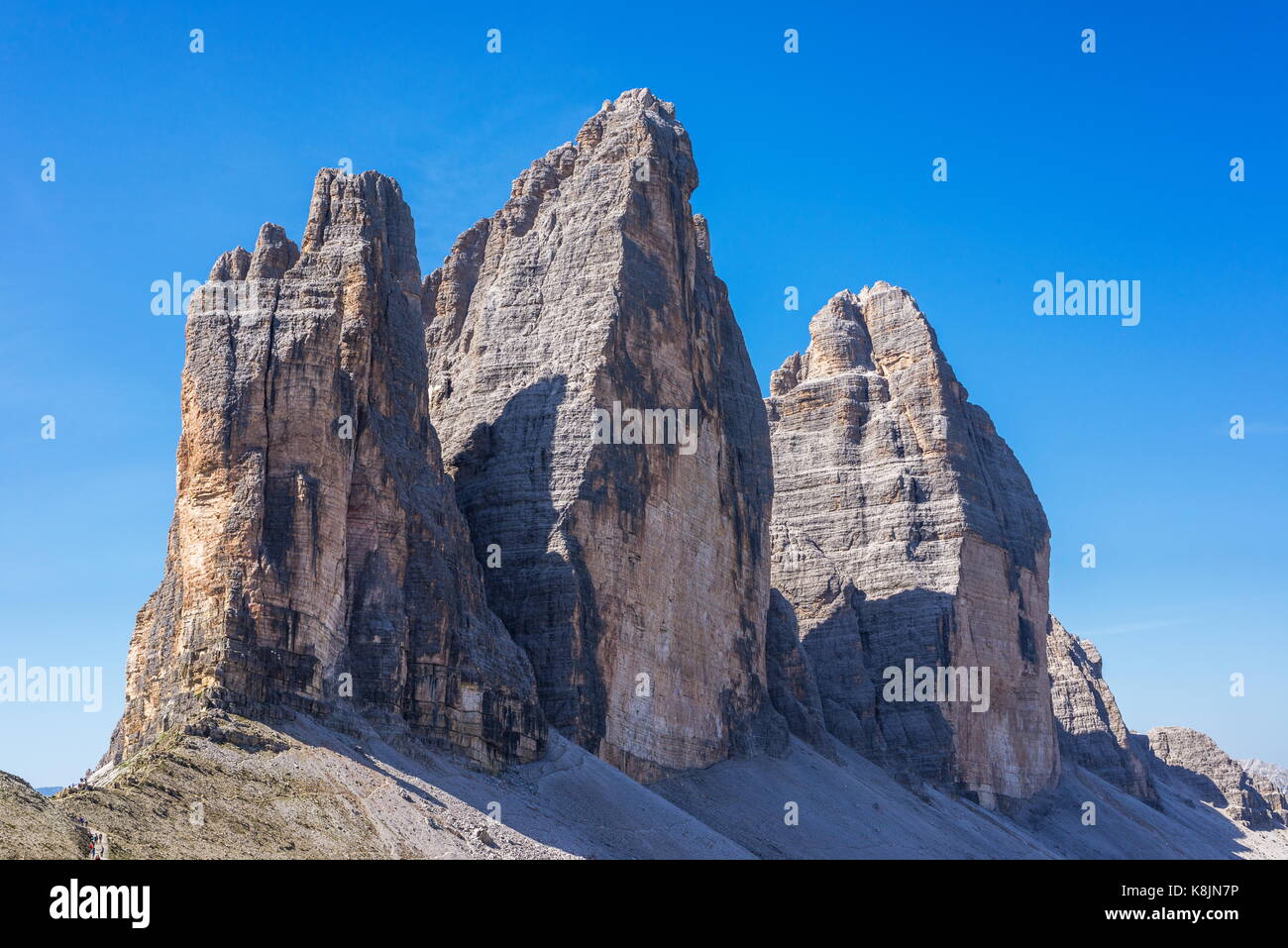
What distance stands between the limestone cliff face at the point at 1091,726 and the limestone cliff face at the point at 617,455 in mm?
51965

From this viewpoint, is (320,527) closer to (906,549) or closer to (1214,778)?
(906,549)

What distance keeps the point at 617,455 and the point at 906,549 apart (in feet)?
127

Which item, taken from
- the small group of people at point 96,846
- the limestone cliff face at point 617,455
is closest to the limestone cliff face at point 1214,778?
the limestone cliff face at point 617,455

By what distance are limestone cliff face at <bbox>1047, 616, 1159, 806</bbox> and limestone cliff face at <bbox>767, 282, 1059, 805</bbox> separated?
1895 centimetres

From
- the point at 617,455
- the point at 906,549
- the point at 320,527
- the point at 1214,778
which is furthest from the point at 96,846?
the point at 1214,778

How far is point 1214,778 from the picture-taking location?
149625 millimetres

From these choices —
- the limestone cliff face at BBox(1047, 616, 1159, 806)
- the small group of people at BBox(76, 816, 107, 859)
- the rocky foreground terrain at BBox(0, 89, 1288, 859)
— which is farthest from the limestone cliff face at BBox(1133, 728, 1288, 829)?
the small group of people at BBox(76, 816, 107, 859)

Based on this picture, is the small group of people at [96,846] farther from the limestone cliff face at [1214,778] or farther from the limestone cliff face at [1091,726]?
the limestone cliff face at [1214,778]

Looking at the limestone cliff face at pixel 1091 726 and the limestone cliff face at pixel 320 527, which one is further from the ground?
the limestone cliff face at pixel 320 527

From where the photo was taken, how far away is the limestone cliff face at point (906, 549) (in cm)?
10244

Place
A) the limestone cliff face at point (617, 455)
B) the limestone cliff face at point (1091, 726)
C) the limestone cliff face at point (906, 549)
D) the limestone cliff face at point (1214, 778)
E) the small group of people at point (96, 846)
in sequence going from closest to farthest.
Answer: the small group of people at point (96, 846), the limestone cliff face at point (617, 455), the limestone cliff face at point (906, 549), the limestone cliff face at point (1091, 726), the limestone cliff face at point (1214, 778)

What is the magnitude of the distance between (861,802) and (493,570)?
2163cm

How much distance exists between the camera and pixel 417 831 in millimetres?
45812

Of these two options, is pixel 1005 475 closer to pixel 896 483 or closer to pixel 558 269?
pixel 896 483
